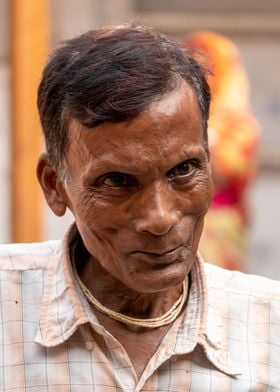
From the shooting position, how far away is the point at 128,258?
3023 millimetres

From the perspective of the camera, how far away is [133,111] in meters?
2.93

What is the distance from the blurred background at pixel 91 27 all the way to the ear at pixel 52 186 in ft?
11.5

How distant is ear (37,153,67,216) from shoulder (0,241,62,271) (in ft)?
0.31

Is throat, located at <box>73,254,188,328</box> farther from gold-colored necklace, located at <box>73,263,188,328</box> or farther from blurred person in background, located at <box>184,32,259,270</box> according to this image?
blurred person in background, located at <box>184,32,259,270</box>

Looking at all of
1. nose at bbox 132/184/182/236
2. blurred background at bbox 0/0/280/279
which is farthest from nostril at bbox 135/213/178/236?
blurred background at bbox 0/0/280/279

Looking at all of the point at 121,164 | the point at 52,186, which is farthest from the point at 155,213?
the point at 52,186

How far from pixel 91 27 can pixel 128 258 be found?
17.0 ft

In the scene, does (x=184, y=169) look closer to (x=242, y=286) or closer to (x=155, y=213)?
(x=155, y=213)

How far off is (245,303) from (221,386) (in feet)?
0.76

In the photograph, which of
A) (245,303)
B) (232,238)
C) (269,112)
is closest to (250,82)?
(269,112)

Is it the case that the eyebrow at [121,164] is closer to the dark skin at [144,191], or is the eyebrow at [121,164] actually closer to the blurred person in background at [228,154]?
the dark skin at [144,191]

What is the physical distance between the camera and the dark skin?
116 inches

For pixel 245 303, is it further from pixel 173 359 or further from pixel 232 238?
pixel 232 238

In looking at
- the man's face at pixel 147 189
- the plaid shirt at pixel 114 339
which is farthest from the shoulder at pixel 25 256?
the man's face at pixel 147 189
